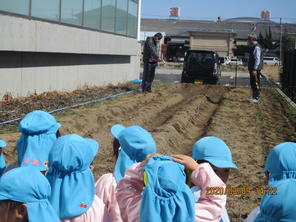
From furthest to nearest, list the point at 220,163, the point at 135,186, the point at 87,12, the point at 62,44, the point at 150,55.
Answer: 1. the point at 87,12
2. the point at 150,55
3. the point at 62,44
4. the point at 220,163
5. the point at 135,186

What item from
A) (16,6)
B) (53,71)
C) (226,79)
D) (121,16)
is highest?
(121,16)

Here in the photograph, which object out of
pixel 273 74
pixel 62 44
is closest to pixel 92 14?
pixel 62 44

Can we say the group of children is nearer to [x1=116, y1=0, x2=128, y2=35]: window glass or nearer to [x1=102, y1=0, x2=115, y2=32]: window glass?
[x1=102, y1=0, x2=115, y2=32]: window glass

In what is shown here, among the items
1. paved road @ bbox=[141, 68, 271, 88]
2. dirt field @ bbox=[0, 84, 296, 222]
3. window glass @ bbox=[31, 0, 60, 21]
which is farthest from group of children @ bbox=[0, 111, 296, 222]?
paved road @ bbox=[141, 68, 271, 88]

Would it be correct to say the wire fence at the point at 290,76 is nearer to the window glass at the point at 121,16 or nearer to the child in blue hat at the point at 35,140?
the window glass at the point at 121,16

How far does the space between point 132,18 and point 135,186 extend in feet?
70.3

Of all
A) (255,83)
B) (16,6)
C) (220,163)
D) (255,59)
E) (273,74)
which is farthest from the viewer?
(273,74)

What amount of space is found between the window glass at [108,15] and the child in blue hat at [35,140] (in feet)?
50.7

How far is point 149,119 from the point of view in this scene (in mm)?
11727

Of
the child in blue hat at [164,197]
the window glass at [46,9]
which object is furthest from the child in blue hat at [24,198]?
the window glass at [46,9]

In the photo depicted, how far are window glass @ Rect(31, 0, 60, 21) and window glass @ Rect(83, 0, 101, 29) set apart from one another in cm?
253

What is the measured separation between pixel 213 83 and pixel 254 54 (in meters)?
7.24

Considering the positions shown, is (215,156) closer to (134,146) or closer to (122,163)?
(134,146)

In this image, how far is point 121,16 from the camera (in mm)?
21516
